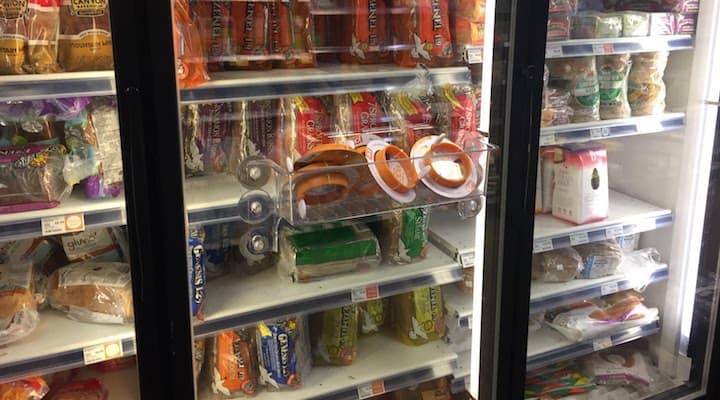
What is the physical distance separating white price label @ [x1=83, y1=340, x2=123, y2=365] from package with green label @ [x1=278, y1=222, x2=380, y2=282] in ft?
1.56

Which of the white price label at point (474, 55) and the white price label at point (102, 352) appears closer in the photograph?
the white price label at point (102, 352)

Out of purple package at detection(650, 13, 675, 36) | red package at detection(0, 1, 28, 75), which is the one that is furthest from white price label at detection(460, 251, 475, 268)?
red package at detection(0, 1, 28, 75)

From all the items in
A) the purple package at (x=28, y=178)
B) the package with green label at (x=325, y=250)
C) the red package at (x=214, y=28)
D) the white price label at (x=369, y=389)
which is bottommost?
the white price label at (x=369, y=389)

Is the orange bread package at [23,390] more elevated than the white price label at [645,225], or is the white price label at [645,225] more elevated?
the white price label at [645,225]

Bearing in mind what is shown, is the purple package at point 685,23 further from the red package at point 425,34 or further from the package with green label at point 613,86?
the red package at point 425,34

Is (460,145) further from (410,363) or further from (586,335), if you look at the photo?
(586,335)

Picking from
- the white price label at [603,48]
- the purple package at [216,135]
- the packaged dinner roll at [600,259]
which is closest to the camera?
the purple package at [216,135]

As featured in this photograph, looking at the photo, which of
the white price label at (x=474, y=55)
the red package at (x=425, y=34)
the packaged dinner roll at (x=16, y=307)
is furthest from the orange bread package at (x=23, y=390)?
the white price label at (x=474, y=55)

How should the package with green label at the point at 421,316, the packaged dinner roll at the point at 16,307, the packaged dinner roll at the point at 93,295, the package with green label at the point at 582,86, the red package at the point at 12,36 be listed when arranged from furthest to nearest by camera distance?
the package with green label at the point at 582,86
the package with green label at the point at 421,316
the packaged dinner roll at the point at 93,295
the packaged dinner roll at the point at 16,307
the red package at the point at 12,36

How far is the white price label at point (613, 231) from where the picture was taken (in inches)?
82.7

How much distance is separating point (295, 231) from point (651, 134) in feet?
4.42

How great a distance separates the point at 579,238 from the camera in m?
2.05

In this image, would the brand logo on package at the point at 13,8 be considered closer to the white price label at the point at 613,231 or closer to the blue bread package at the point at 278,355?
the blue bread package at the point at 278,355

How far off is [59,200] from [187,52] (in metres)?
0.45
